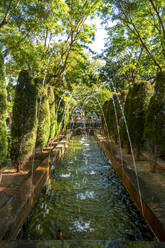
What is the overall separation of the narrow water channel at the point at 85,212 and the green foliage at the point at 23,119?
1533 millimetres

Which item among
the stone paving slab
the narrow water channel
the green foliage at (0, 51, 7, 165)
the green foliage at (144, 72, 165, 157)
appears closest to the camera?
the stone paving slab

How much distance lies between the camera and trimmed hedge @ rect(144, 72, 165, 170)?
19.9 feet

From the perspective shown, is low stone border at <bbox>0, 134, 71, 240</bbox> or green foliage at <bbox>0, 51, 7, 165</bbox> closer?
low stone border at <bbox>0, 134, 71, 240</bbox>

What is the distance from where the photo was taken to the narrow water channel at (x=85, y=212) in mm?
3369

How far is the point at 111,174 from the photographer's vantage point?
7.09m

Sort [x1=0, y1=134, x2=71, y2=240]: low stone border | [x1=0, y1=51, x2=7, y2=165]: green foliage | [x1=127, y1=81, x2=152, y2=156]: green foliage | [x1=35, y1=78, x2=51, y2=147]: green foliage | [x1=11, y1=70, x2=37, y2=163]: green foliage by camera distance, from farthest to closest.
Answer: [x1=35, y1=78, x2=51, y2=147]: green foliage → [x1=127, y1=81, x2=152, y2=156]: green foliage → [x1=11, y1=70, x2=37, y2=163]: green foliage → [x1=0, y1=51, x2=7, y2=165]: green foliage → [x1=0, y1=134, x2=71, y2=240]: low stone border

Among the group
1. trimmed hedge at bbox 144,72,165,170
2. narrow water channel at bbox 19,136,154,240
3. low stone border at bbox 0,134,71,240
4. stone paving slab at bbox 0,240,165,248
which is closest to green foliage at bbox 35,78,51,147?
narrow water channel at bbox 19,136,154,240

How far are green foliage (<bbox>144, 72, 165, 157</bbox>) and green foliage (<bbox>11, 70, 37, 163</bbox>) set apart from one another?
4361 mm

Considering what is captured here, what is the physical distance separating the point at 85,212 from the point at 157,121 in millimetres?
3866

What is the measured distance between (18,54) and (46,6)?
3177mm

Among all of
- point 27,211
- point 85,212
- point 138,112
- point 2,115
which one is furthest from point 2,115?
point 138,112

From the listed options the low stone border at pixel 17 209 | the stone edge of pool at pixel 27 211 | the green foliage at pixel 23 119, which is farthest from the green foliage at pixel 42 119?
the stone edge of pool at pixel 27 211

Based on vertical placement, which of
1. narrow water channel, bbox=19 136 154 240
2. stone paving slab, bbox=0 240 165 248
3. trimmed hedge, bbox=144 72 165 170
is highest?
trimmed hedge, bbox=144 72 165 170

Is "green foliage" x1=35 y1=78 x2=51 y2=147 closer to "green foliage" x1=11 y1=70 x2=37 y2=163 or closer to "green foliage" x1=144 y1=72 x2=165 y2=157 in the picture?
"green foliage" x1=11 y1=70 x2=37 y2=163
